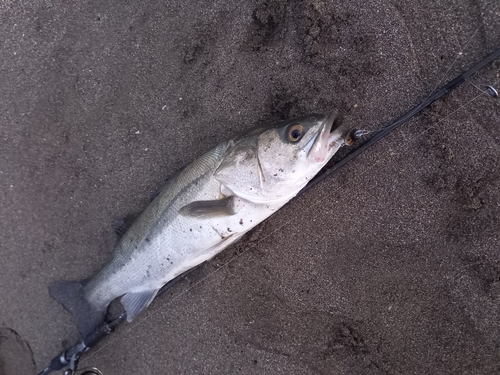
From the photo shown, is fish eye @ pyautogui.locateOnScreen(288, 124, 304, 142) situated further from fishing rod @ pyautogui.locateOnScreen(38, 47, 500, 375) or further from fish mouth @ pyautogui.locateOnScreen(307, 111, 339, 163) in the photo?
fishing rod @ pyautogui.locateOnScreen(38, 47, 500, 375)

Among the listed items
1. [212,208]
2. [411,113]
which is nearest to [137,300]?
[212,208]

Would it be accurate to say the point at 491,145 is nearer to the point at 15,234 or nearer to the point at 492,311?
the point at 492,311

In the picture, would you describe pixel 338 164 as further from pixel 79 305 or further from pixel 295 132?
pixel 79 305

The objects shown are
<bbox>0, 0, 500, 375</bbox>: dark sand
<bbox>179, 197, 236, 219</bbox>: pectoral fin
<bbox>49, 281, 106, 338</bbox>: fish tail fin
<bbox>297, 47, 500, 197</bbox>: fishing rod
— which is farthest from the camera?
<bbox>49, 281, 106, 338</bbox>: fish tail fin

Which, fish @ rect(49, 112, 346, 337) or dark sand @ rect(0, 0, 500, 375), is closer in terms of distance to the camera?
fish @ rect(49, 112, 346, 337)

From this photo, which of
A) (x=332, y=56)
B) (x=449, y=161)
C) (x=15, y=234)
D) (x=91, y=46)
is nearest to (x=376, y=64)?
(x=332, y=56)

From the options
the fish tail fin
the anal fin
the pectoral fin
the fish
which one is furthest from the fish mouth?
the fish tail fin
